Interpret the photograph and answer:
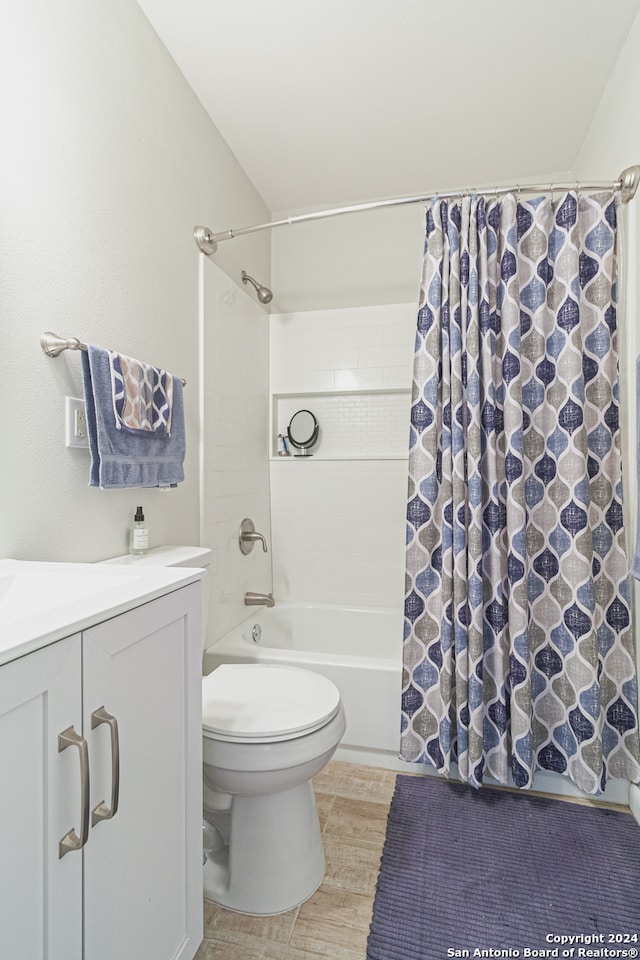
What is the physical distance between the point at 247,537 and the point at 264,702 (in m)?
1.04

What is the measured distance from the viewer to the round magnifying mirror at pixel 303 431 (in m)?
2.68

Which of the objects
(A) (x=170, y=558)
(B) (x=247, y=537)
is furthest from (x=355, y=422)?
(A) (x=170, y=558)

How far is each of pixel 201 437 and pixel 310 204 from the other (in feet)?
5.04

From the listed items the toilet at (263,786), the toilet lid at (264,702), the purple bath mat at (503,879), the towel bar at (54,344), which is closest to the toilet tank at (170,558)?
the toilet at (263,786)

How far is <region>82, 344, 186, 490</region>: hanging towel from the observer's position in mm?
1230

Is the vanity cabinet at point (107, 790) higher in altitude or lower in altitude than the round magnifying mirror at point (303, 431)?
lower

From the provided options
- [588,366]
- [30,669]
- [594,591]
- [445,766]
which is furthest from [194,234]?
[445,766]

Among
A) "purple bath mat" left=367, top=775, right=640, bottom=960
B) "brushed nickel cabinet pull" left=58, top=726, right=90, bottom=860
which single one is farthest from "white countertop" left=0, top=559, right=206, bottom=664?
"purple bath mat" left=367, top=775, right=640, bottom=960

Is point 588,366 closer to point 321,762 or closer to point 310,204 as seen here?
point 321,762

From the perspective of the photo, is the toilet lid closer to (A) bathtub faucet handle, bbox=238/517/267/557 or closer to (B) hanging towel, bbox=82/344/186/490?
(B) hanging towel, bbox=82/344/186/490

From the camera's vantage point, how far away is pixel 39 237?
116cm

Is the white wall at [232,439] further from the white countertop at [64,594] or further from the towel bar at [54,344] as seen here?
the white countertop at [64,594]

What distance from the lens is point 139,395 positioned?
4.50 feet

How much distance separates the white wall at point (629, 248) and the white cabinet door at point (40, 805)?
5.35ft
